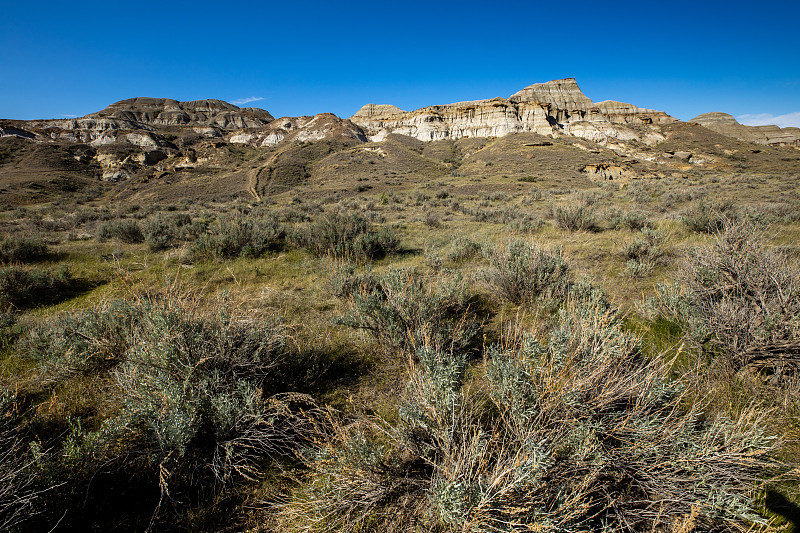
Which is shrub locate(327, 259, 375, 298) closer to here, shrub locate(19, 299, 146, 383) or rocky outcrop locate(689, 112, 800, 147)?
shrub locate(19, 299, 146, 383)

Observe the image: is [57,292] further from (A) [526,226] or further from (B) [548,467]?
(A) [526,226]

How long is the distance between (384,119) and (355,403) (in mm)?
78213

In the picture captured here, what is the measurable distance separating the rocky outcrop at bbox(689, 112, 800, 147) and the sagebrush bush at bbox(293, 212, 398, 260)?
94.9m

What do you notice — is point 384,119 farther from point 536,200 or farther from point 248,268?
point 248,268

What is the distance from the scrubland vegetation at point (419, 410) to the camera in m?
1.56

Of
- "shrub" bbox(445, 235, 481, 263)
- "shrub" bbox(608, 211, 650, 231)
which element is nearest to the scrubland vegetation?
"shrub" bbox(445, 235, 481, 263)

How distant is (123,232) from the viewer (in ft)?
28.1

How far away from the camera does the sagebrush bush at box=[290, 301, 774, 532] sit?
56.2 inches

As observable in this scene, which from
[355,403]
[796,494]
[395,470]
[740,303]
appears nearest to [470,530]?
[395,470]

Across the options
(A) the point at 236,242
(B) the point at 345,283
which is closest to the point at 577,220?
(B) the point at 345,283

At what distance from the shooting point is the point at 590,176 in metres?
27.9

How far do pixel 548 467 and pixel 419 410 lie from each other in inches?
29.1

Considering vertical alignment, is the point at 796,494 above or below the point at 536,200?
below

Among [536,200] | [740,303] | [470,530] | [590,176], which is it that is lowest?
[470,530]
